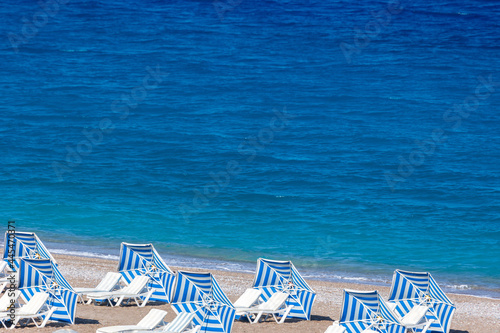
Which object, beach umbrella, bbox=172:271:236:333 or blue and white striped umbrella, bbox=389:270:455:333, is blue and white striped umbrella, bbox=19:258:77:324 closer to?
beach umbrella, bbox=172:271:236:333

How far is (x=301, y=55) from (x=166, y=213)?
2617cm

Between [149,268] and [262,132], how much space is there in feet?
84.3

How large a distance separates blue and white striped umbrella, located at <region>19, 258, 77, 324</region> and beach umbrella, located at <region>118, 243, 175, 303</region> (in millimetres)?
2271

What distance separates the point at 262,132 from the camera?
4322 cm

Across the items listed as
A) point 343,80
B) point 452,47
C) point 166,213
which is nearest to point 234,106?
point 343,80

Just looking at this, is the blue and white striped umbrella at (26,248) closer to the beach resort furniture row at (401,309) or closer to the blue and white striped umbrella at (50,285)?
the blue and white striped umbrella at (50,285)

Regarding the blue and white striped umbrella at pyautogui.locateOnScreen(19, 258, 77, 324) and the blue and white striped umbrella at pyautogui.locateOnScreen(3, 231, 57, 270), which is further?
the blue and white striped umbrella at pyautogui.locateOnScreen(3, 231, 57, 270)

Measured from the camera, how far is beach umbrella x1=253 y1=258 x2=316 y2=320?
17328 mm

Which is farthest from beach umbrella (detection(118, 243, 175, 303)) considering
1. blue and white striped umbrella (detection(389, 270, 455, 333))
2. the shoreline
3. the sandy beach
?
the shoreline

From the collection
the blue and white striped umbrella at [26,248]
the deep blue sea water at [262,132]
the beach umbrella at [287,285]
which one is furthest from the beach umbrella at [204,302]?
the deep blue sea water at [262,132]

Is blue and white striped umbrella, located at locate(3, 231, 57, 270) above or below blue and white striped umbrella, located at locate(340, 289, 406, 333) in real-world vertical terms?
above

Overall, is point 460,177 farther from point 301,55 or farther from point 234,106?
point 301,55

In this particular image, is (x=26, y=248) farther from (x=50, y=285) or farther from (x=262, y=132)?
(x=262, y=132)

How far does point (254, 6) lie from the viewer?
6388 centimetres
